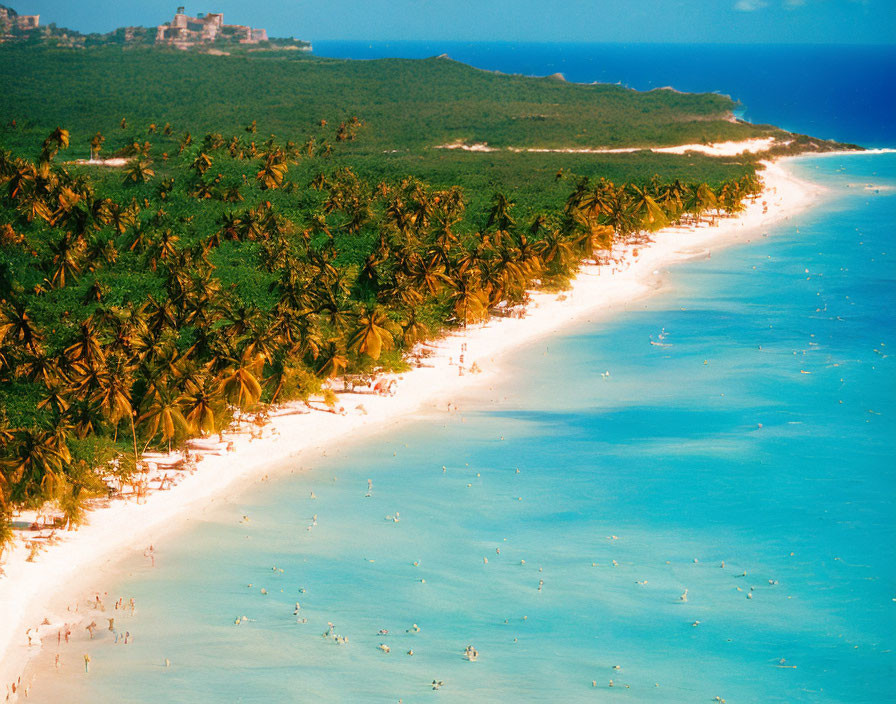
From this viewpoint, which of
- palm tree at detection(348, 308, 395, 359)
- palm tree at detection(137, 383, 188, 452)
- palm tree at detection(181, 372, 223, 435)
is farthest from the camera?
palm tree at detection(348, 308, 395, 359)

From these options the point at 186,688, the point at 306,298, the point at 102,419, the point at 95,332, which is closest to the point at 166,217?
the point at 306,298

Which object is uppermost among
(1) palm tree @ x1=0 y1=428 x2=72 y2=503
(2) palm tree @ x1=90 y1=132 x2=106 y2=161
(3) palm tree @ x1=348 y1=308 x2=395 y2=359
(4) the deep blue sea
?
(2) palm tree @ x1=90 y1=132 x2=106 y2=161

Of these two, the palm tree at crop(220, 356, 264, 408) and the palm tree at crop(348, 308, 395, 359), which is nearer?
the palm tree at crop(220, 356, 264, 408)

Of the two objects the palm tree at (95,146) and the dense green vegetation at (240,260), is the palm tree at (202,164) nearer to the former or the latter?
the dense green vegetation at (240,260)

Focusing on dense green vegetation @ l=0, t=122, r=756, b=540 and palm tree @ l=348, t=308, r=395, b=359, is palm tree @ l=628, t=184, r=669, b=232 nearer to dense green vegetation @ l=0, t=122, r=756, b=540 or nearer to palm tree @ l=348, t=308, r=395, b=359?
dense green vegetation @ l=0, t=122, r=756, b=540

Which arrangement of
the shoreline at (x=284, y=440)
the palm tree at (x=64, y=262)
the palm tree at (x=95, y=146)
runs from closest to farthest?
the shoreline at (x=284, y=440) < the palm tree at (x=64, y=262) < the palm tree at (x=95, y=146)


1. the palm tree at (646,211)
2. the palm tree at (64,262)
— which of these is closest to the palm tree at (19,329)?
the palm tree at (64,262)

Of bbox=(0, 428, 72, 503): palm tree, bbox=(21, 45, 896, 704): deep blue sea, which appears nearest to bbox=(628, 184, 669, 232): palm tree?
bbox=(21, 45, 896, 704): deep blue sea

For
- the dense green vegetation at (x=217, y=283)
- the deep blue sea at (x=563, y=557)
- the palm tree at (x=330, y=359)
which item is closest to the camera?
the deep blue sea at (x=563, y=557)
